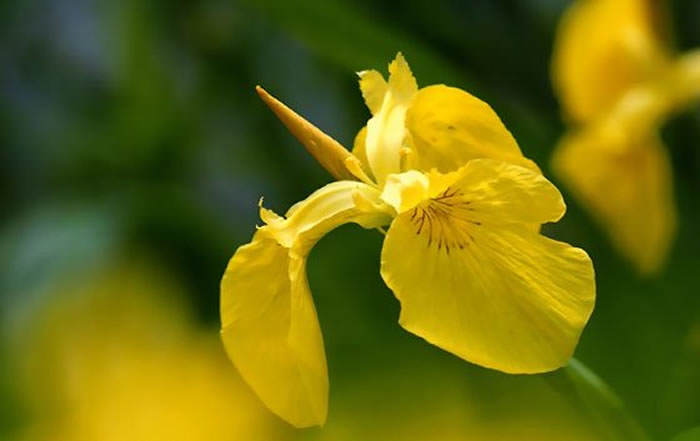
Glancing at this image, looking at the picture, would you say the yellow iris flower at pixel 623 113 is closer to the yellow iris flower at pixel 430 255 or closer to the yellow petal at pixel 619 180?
the yellow petal at pixel 619 180

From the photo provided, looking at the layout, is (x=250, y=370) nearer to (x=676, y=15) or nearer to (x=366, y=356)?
(x=366, y=356)

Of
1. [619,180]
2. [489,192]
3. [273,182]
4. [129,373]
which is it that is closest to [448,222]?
[489,192]

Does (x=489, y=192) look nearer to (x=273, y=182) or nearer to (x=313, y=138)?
(x=313, y=138)

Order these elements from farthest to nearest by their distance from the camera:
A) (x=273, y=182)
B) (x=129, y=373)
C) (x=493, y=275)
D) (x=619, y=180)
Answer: (x=273, y=182)
(x=619, y=180)
(x=129, y=373)
(x=493, y=275)

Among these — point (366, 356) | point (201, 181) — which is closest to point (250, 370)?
point (366, 356)

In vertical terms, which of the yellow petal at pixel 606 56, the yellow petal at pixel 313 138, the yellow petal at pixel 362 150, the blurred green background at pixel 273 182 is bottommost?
the blurred green background at pixel 273 182

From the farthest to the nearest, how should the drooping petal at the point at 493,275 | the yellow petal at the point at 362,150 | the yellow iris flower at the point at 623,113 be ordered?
the yellow iris flower at the point at 623,113
the yellow petal at the point at 362,150
the drooping petal at the point at 493,275

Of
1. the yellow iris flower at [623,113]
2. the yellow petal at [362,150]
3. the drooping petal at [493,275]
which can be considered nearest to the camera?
the drooping petal at [493,275]

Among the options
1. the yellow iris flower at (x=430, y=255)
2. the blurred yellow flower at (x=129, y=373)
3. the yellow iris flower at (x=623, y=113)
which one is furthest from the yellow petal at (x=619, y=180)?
the yellow iris flower at (x=430, y=255)
